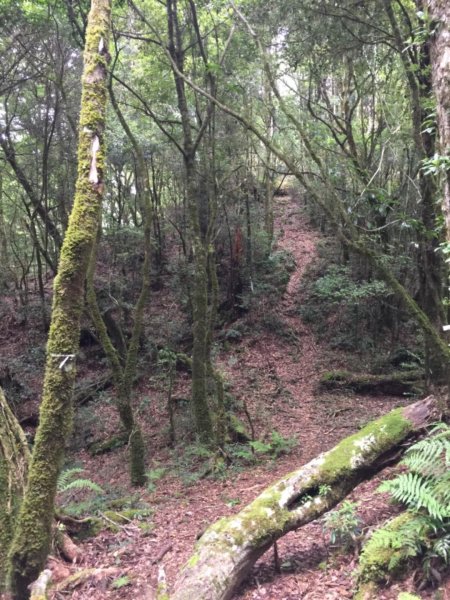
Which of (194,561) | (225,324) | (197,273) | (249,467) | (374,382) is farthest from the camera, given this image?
(225,324)

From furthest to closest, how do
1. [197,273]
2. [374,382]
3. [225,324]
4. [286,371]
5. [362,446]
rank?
[225,324] → [286,371] → [374,382] → [197,273] → [362,446]

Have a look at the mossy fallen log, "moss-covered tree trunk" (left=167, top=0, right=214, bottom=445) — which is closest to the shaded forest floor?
the mossy fallen log

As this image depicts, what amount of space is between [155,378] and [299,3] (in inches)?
396

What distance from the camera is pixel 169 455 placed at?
30.6 feet

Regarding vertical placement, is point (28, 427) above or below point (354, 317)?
below

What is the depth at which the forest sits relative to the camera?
3785 mm

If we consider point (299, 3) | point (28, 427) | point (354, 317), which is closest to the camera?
point (299, 3)

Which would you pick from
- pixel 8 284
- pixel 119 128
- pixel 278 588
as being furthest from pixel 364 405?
pixel 8 284

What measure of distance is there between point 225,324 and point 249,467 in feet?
25.8

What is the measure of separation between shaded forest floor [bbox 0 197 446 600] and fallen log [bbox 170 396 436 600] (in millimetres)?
311

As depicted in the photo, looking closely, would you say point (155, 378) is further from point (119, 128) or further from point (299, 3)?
point (299, 3)

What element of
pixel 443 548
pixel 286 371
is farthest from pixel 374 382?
pixel 443 548

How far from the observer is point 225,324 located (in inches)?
613

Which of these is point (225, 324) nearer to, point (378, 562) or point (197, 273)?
point (197, 273)
